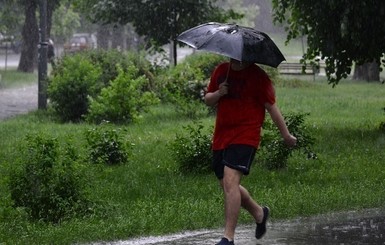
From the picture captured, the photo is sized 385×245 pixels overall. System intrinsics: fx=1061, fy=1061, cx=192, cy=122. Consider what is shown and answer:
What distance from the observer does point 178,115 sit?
21828 mm

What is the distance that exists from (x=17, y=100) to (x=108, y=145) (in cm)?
1821

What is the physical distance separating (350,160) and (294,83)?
2428cm

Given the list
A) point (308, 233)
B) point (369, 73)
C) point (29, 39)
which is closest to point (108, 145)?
point (308, 233)

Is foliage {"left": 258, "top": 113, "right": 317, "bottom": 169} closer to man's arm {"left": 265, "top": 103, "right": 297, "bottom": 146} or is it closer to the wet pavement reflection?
the wet pavement reflection

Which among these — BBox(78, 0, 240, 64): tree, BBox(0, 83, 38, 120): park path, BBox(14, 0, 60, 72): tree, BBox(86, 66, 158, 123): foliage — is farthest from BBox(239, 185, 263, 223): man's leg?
BBox(14, 0, 60, 72): tree

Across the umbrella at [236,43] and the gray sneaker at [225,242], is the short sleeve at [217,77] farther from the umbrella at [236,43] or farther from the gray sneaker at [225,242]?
the gray sneaker at [225,242]

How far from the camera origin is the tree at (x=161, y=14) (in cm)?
2520

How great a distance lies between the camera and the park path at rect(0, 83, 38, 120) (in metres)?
26.4

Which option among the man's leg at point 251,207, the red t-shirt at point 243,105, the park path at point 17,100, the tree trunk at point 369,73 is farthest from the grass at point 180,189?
the tree trunk at point 369,73

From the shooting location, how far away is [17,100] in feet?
102

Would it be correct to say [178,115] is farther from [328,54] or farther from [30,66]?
[30,66]

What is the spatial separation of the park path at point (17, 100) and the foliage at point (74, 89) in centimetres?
293

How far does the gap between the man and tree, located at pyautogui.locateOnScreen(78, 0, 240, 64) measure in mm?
17001

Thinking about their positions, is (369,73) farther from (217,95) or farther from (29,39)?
(217,95)
